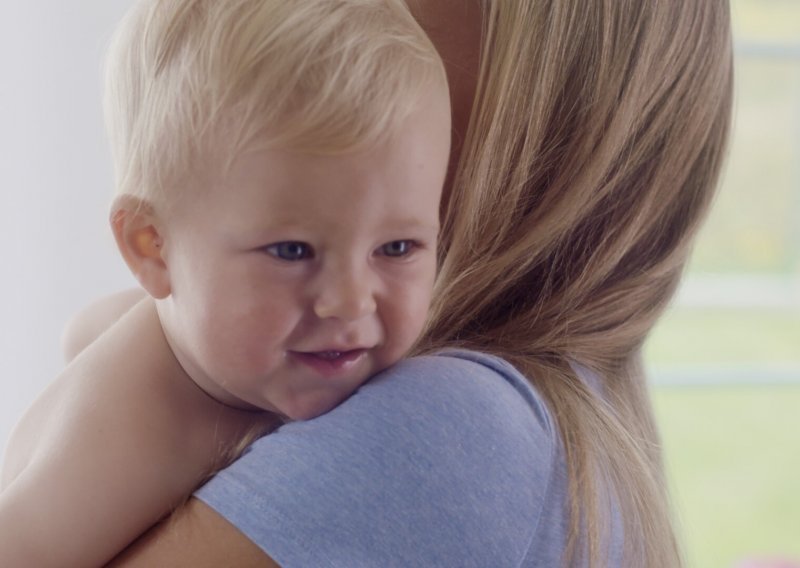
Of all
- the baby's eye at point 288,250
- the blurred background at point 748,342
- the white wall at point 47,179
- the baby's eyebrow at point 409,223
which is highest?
the baby's eyebrow at point 409,223

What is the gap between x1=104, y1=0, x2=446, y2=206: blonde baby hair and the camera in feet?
2.27

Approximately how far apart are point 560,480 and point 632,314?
24 centimetres

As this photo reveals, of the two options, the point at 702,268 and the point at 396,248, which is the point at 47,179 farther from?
the point at 702,268

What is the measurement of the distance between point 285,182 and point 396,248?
0.10m

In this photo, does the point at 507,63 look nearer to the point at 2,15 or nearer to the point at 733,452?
the point at 2,15

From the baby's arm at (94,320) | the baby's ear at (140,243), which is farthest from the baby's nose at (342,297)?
the baby's arm at (94,320)

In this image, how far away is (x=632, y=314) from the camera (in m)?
0.97

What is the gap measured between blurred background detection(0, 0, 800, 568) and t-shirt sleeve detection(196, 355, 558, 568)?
122 centimetres

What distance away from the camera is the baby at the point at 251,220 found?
702mm

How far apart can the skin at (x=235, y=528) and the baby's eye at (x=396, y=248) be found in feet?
0.52

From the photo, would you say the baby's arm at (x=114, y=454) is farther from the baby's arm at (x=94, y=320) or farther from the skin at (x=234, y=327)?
the baby's arm at (x=94, y=320)

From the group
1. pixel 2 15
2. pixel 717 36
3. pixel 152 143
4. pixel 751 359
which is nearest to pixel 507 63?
pixel 717 36

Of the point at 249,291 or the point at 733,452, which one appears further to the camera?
the point at 733,452

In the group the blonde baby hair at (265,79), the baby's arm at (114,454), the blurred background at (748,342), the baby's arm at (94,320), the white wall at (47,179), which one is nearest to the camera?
the blonde baby hair at (265,79)
